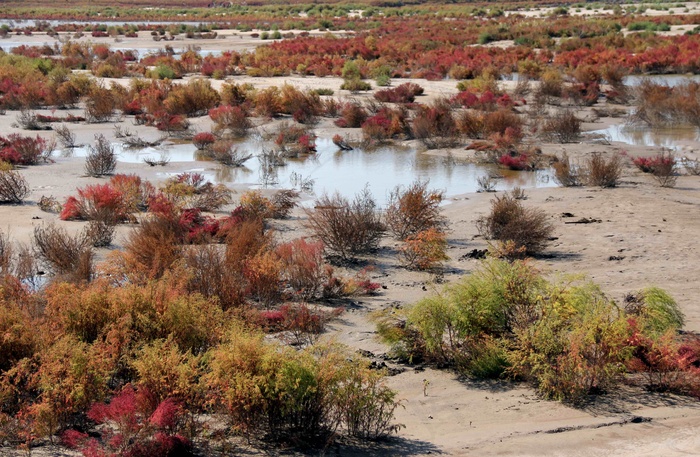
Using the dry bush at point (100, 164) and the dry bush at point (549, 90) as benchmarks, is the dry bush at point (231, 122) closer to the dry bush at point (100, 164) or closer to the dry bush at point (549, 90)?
the dry bush at point (100, 164)

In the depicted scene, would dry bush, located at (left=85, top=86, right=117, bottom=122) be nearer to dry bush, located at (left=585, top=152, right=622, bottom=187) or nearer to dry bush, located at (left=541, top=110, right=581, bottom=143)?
dry bush, located at (left=541, top=110, right=581, bottom=143)

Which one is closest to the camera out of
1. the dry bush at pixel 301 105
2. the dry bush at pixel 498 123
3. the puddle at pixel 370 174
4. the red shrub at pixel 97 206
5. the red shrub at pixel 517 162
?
the red shrub at pixel 97 206

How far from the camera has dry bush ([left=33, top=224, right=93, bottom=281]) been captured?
38.6ft

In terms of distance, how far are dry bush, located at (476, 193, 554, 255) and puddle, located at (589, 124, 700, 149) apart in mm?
10821

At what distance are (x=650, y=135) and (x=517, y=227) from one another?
45.1ft

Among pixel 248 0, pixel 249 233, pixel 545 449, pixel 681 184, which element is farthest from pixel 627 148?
pixel 248 0

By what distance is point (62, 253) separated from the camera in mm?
12445

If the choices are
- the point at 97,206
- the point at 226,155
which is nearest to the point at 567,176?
the point at 226,155

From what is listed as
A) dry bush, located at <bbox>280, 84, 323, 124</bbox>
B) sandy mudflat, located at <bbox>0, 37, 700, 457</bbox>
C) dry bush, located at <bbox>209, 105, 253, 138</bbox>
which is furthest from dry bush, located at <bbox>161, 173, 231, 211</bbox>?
dry bush, located at <bbox>280, 84, 323, 124</bbox>

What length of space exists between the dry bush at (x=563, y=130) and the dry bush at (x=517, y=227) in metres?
9.95

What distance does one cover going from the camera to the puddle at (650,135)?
970 inches

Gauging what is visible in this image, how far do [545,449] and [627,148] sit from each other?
17630 millimetres

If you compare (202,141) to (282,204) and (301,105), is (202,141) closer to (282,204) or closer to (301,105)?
(301,105)

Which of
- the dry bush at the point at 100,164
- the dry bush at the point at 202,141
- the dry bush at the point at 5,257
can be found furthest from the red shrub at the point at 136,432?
the dry bush at the point at 202,141
